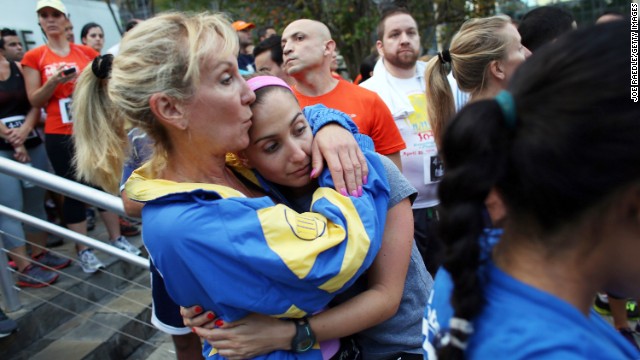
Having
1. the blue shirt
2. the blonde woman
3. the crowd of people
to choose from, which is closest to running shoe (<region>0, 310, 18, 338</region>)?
the crowd of people

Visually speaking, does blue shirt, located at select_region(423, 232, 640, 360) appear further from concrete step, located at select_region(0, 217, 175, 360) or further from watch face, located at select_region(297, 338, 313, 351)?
concrete step, located at select_region(0, 217, 175, 360)

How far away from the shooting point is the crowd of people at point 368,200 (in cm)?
81

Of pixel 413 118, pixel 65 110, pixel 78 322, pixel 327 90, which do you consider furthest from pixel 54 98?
pixel 413 118

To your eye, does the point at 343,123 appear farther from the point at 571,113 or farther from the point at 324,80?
the point at 324,80

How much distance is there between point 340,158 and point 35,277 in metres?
3.14

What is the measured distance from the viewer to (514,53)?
8.27ft

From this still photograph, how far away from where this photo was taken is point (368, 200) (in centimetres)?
136

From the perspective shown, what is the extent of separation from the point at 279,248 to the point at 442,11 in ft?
36.5

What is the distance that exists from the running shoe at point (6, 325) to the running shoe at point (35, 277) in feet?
2.16

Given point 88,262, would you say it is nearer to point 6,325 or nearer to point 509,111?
point 6,325

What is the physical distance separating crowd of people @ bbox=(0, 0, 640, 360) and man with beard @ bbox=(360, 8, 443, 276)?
71cm

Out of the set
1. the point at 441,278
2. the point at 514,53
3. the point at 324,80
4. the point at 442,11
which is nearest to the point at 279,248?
the point at 441,278

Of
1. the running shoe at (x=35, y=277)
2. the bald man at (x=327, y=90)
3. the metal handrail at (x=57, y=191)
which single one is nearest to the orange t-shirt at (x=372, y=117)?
the bald man at (x=327, y=90)

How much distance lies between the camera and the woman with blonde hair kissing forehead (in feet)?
3.98
